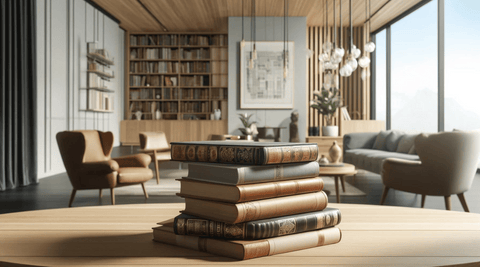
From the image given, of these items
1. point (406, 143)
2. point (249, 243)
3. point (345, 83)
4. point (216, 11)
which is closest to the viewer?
point (249, 243)

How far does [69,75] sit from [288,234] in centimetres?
767

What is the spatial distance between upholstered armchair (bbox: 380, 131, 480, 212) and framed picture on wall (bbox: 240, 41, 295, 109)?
18.4 ft

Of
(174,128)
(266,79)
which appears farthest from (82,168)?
(174,128)

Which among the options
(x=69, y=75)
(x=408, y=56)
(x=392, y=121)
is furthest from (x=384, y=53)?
(x=69, y=75)

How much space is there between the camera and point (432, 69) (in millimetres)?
8773

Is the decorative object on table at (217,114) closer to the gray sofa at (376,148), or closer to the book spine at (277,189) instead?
the gray sofa at (376,148)

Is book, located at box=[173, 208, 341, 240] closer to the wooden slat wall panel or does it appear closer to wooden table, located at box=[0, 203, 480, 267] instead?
wooden table, located at box=[0, 203, 480, 267]

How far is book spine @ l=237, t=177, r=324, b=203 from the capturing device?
2.01 feet

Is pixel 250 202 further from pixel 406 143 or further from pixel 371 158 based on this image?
pixel 406 143

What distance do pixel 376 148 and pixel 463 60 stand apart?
2674 mm

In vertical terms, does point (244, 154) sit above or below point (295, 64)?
below

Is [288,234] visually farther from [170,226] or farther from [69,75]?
[69,75]

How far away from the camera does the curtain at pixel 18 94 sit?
211 inches

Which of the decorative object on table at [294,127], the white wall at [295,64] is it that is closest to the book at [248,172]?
the decorative object on table at [294,127]
